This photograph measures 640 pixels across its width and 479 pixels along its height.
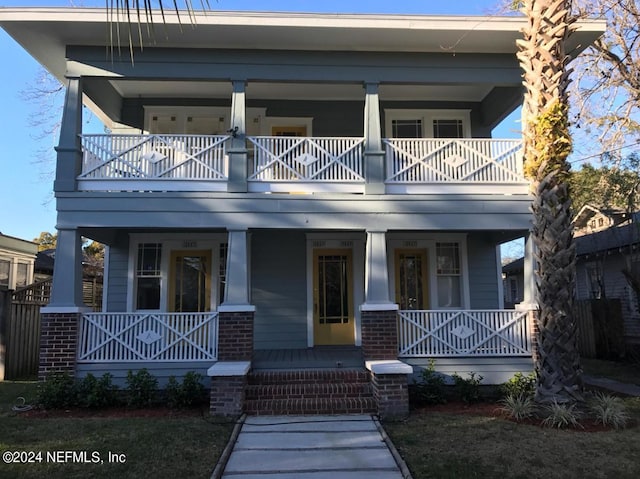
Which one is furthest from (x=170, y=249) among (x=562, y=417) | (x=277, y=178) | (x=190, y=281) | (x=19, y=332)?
(x=562, y=417)

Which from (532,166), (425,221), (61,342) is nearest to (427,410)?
(425,221)

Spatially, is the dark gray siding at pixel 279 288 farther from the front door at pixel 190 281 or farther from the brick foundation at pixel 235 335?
the brick foundation at pixel 235 335

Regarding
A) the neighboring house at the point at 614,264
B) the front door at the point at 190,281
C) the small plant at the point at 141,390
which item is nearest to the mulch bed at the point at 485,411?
the small plant at the point at 141,390

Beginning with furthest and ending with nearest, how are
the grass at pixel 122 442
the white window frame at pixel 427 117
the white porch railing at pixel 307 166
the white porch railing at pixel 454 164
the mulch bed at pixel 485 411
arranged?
the white window frame at pixel 427 117, the white porch railing at pixel 454 164, the white porch railing at pixel 307 166, the mulch bed at pixel 485 411, the grass at pixel 122 442

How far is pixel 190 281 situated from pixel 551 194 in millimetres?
7183

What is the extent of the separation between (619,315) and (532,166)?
27.7 feet

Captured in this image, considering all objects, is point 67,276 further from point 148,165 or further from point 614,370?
point 614,370

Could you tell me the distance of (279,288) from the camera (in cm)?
1041

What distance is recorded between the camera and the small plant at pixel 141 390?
7676 mm

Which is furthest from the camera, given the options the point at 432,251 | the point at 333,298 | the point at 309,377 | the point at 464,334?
the point at 432,251

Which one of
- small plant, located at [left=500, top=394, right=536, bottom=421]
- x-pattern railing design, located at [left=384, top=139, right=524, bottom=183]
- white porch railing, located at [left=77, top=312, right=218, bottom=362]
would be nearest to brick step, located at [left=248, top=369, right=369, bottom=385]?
white porch railing, located at [left=77, top=312, right=218, bottom=362]

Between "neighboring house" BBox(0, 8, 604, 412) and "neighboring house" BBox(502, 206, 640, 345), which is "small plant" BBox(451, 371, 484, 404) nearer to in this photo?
"neighboring house" BBox(0, 8, 604, 412)

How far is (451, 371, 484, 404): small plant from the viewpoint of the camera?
797 centimetres

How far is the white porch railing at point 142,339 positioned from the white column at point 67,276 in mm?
367
